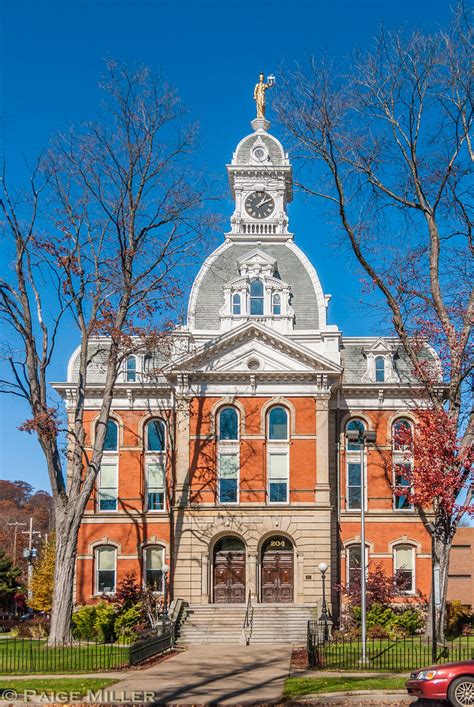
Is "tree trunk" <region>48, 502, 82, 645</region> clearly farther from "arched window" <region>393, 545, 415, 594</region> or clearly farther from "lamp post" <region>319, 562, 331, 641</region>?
"arched window" <region>393, 545, 415, 594</region>

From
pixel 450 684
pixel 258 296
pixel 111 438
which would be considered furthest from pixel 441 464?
pixel 111 438

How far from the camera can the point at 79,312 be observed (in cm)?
3472

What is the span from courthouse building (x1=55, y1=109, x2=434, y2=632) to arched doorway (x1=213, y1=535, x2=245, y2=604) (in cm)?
6

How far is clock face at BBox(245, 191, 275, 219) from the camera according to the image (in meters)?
47.0

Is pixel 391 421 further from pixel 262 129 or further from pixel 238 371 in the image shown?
pixel 262 129

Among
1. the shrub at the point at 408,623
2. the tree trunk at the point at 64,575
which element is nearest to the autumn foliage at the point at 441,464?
the shrub at the point at 408,623

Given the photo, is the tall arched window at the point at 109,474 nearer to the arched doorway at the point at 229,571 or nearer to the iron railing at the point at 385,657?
the arched doorway at the point at 229,571

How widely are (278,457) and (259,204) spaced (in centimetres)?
1280

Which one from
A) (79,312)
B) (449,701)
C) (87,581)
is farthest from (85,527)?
(449,701)

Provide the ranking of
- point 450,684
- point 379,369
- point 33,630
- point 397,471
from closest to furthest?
1. point 450,684
2. point 33,630
3. point 397,471
4. point 379,369

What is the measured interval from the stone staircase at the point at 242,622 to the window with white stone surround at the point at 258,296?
11.7 metres

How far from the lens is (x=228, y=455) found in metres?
41.2

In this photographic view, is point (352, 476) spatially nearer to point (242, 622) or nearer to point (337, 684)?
point (242, 622)

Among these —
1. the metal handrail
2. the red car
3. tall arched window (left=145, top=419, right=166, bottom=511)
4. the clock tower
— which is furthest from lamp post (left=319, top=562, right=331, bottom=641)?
the clock tower
